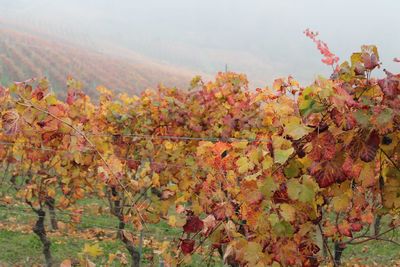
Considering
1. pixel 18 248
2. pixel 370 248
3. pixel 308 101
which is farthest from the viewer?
pixel 370 248

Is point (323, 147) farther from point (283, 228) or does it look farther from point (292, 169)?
point (283, 228)

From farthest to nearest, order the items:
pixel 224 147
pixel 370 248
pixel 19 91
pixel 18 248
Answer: pixel 370 248
pixel 18 248
pixel 224 147
pixel 19 91

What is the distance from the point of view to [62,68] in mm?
57781

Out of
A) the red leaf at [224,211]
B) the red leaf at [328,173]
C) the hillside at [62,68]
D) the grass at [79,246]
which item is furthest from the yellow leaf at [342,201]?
the hillside at [62,68]

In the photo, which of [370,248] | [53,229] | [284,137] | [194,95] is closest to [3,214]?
[53,229]

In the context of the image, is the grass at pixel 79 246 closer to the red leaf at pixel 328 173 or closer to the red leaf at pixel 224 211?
the red leaf at pixel 224 211

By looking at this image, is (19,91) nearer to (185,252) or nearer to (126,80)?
(185,252)

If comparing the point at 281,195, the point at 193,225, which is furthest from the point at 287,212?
the point at 193,225

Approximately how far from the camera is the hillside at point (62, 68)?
52.6 m

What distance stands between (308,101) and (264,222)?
0.64 metres

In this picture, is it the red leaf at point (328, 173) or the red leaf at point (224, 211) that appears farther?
the red leaf at point (224, 211)

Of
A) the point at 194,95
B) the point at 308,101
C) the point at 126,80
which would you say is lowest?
the point at 126,80

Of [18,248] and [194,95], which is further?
[18,248]

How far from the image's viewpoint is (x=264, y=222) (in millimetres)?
2217
